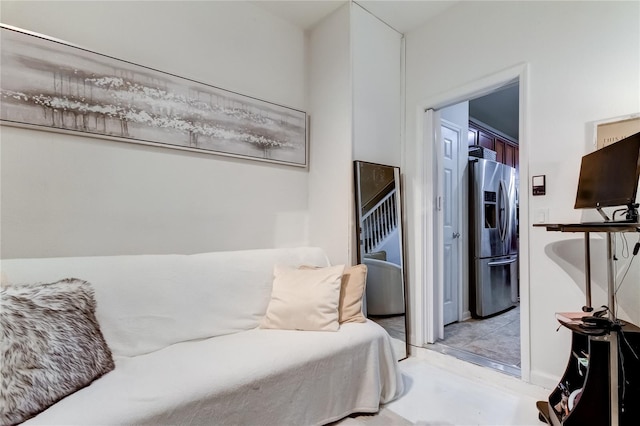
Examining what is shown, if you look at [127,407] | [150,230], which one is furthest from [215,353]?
[150,230]

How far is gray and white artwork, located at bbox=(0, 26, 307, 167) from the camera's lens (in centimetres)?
165

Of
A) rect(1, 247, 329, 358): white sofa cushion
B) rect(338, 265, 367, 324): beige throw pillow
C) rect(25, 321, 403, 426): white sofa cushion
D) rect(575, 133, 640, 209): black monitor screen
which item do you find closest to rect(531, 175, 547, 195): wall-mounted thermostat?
rect(575, 133, 640, 209): black monitor screen

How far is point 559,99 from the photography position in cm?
195

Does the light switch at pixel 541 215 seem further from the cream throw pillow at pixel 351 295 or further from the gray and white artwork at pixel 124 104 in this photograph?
the gray and white artwork at pixel 124 104

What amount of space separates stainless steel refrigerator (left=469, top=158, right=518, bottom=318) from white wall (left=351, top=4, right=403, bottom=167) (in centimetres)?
127

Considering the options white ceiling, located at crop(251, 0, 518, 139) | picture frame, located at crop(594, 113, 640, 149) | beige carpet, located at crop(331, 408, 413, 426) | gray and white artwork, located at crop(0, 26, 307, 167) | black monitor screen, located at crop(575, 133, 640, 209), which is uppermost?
white ceiling, located at crop(251, 0, 518, 139)

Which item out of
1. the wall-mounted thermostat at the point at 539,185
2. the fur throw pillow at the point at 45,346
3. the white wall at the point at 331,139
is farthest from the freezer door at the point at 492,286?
the fur throw pillow at the point at 45,346

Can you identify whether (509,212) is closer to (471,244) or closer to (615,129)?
(471,244)

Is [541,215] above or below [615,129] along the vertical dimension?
below

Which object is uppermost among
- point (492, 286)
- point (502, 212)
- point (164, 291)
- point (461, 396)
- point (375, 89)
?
point (375, 89)

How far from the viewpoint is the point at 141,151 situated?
2.01 metres

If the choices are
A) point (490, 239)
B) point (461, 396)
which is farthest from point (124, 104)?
point (490, 239)

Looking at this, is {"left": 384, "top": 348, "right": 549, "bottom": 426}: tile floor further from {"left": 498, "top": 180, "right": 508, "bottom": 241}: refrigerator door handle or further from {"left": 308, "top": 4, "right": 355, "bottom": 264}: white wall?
{"left": 498, "top": 180, "right": 508, "bottom": 241}: refrigerator door handle

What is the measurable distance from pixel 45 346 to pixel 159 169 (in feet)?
3.94
